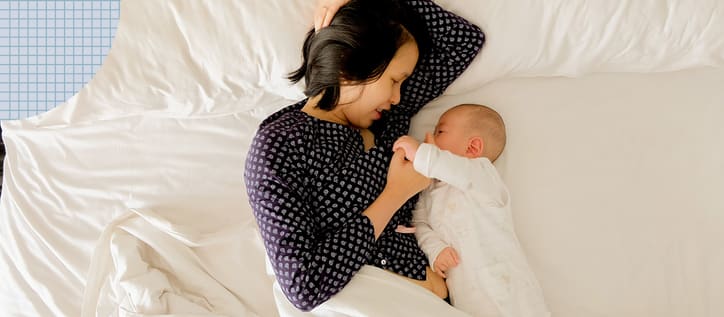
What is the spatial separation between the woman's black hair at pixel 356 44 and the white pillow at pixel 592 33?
20cm

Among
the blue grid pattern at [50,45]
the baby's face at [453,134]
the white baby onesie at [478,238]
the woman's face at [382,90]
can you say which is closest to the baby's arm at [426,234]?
the white baby onesie at [478,238]

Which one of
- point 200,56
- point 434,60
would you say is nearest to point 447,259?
point 434,60

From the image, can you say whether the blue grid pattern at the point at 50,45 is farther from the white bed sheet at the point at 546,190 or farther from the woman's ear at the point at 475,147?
the woman's ear at the point at 475,147

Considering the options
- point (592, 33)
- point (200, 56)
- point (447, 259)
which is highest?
point (592, 33)

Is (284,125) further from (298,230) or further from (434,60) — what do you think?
(434,60)

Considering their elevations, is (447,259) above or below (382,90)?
below

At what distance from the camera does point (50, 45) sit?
1.46 m

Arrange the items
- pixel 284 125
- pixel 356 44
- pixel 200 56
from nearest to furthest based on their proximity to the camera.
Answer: pixel 356 44
pixel 284 125
pixel 200 56

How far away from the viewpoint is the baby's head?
1478mm

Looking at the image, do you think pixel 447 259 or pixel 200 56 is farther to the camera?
pixel 200 56

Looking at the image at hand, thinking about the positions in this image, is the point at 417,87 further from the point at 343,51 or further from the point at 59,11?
the point at 59,11

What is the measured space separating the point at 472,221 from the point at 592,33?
0.48m

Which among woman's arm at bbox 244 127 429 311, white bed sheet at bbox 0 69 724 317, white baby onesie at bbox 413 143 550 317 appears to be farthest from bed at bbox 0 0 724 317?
woman's arm at bbox 244 127 429 311

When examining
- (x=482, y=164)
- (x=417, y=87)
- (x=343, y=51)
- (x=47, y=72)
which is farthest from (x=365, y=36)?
(x=47, y=72)
